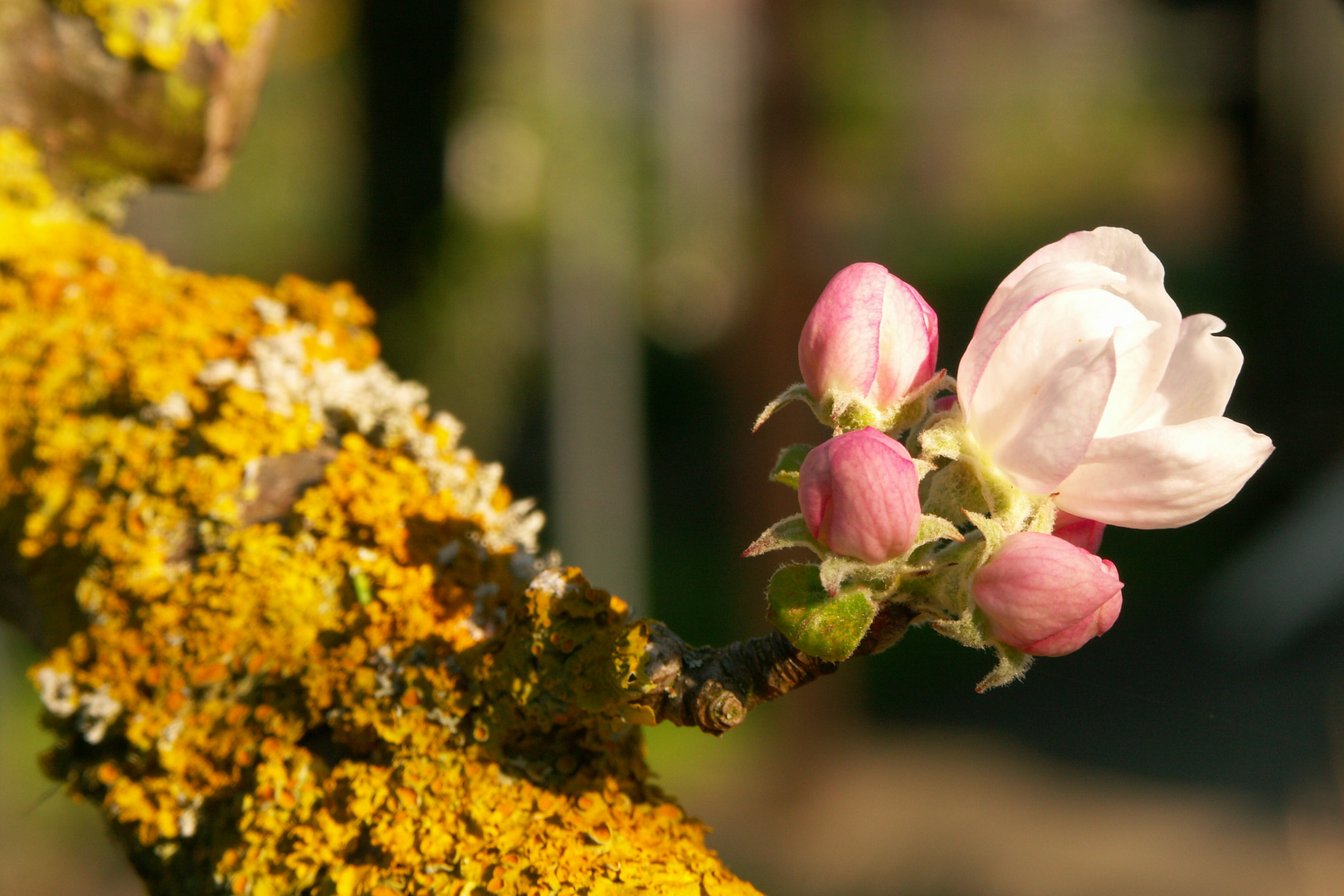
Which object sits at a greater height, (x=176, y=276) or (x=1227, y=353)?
(x=1227, y=353)

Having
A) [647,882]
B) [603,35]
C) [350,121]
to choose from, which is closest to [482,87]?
[350,121]

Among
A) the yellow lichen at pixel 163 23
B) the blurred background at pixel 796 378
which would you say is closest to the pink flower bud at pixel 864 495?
the yellow lichen at pixel 163 23

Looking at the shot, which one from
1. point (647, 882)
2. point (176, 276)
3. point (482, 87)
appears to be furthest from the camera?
point (482, 87)

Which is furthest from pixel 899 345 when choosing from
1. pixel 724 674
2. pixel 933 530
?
pixel 724 674

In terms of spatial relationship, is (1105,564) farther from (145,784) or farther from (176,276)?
(176,276)

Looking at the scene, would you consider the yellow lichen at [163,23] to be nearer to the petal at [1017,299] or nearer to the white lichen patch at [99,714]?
the white lichen patch at [99,714]

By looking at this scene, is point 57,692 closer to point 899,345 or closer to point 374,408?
point 374,408
